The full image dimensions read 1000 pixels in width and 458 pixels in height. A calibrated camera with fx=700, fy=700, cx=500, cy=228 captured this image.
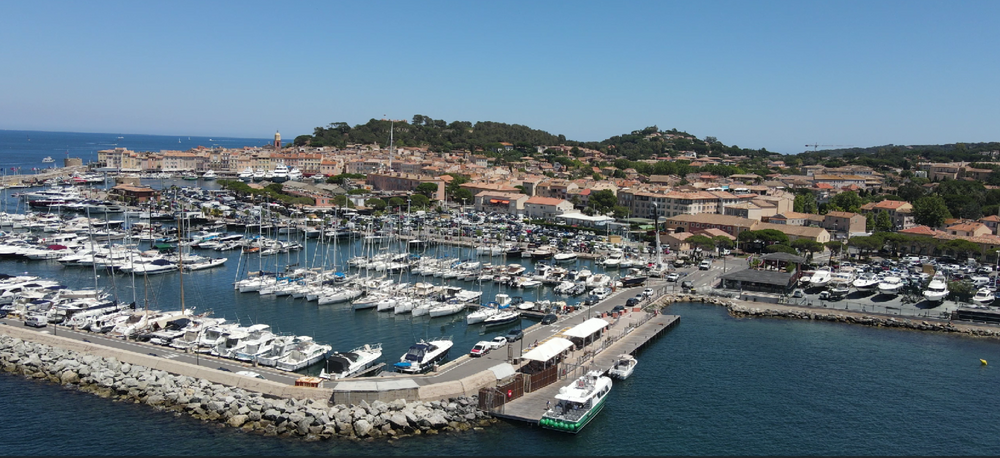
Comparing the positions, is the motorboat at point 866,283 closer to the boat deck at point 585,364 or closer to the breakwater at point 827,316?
the breakwater at point 827,316

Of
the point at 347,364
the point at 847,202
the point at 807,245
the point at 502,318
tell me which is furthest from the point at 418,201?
the point at 347,364

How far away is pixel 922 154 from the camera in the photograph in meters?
88.0

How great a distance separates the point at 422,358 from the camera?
1388 cm

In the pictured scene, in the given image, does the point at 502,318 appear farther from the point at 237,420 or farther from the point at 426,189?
the point at 426,189

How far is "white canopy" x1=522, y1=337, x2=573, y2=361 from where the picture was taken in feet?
43.0

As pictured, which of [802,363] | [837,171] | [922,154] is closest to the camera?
[802,363]

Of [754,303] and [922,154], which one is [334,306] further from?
[922,154]

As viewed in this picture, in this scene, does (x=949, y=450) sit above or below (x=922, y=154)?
below

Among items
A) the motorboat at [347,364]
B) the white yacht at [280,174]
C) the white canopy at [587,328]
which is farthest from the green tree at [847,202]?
the white yacht at [280,174]

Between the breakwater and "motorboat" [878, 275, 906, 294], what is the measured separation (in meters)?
2.55

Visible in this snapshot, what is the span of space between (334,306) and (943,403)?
48.4ft

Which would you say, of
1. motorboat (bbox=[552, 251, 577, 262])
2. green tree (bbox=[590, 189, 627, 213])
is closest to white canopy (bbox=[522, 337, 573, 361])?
Answer: motorboat (bbox=[552, 251, 577, 262])

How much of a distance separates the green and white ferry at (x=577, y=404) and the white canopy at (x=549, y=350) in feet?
2.53

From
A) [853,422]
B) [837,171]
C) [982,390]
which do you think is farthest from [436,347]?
[837,171]
